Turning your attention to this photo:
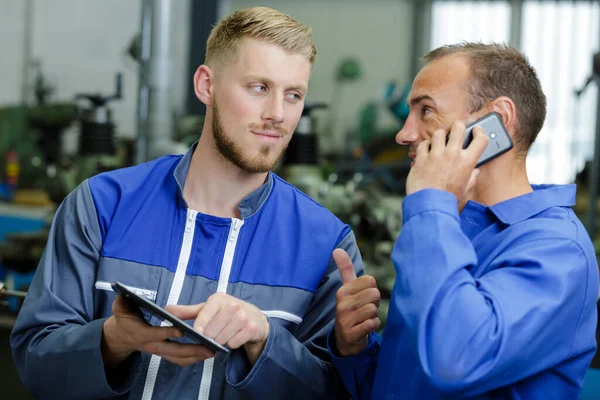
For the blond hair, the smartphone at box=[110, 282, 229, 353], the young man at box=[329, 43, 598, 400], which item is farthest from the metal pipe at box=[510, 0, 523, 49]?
the smartphone at box=[110, 282, 229, 353]

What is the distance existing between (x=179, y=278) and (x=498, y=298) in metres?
0.57

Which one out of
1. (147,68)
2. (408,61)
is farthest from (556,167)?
(147,68)

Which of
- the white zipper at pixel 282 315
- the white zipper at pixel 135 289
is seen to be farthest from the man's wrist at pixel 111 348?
the white zipper at pixel 282 315

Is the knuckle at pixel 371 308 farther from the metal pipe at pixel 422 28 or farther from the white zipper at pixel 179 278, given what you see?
the metal pipe at pixel 422 28

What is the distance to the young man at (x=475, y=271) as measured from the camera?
96cm

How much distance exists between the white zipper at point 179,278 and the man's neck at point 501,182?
0.49m

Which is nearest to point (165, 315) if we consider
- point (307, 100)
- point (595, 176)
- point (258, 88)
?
point (258, 88)

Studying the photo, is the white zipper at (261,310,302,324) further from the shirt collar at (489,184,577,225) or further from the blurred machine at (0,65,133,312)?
the blurred machine at (0,65,133,312)

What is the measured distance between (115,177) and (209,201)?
177 millimetres

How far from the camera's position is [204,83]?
1446mm

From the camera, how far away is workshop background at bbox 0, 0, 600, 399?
3006mm

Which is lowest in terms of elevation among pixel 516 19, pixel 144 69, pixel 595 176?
pixel 595 176

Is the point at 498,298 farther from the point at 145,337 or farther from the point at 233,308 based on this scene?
the point at 145,337

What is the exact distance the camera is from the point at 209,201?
140 centimetres
